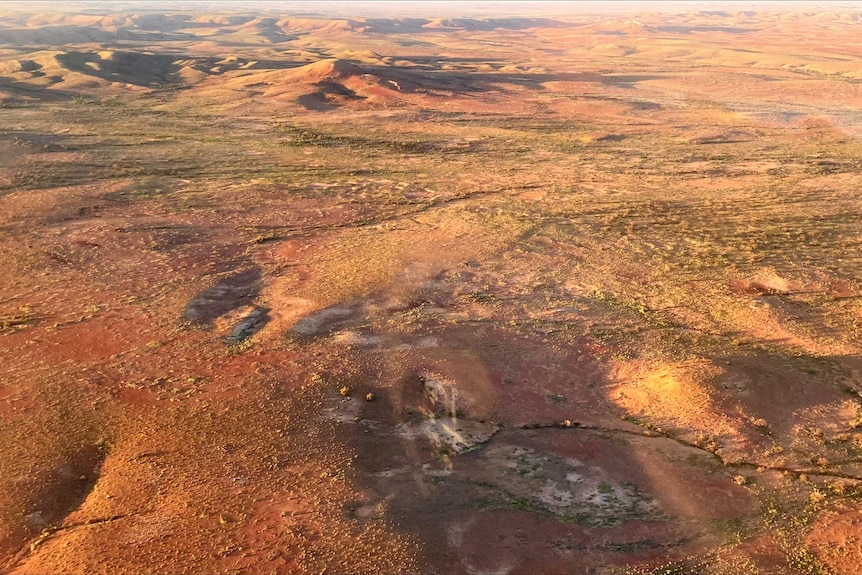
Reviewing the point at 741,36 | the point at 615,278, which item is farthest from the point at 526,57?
the point at 615,278

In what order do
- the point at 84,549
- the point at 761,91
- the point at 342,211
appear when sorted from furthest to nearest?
the point at 761,91 → the point at 342,211 → the point at 84,549

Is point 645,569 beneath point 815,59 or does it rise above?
beneath

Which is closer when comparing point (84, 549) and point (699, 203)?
point (84, 549)

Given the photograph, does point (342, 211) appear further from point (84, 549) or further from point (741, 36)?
point (741, 36)

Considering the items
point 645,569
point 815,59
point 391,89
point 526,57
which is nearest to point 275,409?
point 645,569

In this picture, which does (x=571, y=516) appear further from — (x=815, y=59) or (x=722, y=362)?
(x=815, y=59)

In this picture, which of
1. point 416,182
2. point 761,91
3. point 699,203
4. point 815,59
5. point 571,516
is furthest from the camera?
point 815,59
